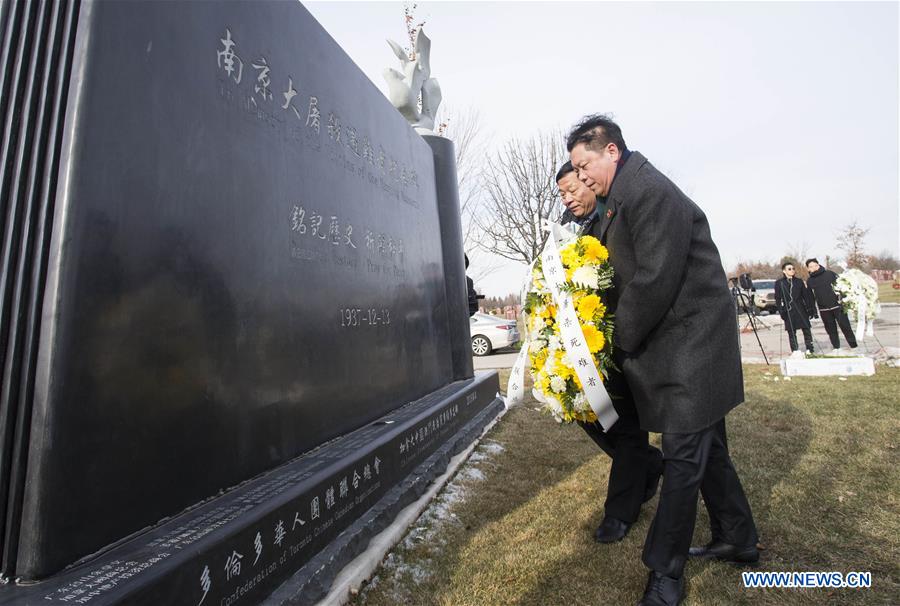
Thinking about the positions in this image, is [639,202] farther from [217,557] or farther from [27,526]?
[27,526]

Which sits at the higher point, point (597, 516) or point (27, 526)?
point (27, 526)

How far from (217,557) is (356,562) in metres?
0.83

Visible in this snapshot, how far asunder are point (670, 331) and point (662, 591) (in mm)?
1005

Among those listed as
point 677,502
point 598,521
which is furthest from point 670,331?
point 598,521

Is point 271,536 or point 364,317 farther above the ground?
point 364,317

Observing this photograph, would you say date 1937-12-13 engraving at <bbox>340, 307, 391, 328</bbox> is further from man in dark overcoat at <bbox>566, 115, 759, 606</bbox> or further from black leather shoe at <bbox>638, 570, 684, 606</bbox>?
black leather shoe at <bbox>638, 570, 684, 606</bbox>

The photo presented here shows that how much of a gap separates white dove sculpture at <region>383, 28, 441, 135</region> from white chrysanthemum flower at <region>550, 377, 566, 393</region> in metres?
3.74

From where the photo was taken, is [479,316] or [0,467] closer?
[0,467]

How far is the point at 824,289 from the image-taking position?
9703 mm

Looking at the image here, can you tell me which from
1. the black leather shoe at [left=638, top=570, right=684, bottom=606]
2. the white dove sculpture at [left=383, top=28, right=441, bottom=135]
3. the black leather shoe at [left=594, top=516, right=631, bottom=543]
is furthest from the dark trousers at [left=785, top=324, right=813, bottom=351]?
the black leather shoe at [left=638, top=570, right=684, bottom=606]

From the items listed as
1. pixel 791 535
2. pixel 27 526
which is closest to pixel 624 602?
pixel 791 535

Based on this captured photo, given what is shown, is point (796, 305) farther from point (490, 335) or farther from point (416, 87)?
point (416, 87)

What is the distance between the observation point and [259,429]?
2402 mm

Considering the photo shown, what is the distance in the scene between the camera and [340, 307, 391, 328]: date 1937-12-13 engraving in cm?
325
